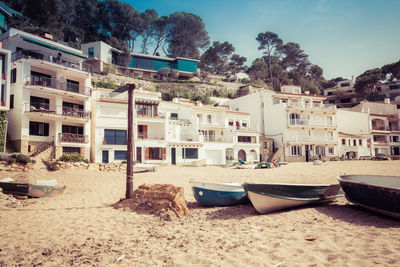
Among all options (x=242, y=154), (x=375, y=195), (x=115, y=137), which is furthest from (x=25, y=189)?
(x=242, y=154)

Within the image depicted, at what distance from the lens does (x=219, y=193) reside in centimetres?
1053

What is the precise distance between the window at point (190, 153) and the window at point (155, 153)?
327 cm

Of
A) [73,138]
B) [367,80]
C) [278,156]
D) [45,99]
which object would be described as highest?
[367,80]

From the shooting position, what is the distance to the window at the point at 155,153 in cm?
3019

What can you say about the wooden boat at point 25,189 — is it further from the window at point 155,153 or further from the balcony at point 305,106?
the balcony at point 305,106

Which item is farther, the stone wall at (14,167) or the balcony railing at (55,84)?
the balcony railing at (55,84)

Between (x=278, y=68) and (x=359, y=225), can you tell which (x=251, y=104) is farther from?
(x=359, y=225)

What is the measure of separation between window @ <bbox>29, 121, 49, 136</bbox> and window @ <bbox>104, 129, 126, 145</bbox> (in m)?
5.71

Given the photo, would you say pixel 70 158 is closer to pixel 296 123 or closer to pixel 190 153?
pixel 190 153

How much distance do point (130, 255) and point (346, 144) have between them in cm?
4948

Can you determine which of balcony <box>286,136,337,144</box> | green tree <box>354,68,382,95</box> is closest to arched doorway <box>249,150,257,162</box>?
balcony <box>286,136,337,144</box>

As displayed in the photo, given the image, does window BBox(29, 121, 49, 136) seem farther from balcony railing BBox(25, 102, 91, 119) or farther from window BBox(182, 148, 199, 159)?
window BBox(182, 148, 199, 159)

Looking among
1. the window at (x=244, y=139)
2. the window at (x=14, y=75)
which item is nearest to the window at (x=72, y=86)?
the window at (x=14, y=75)

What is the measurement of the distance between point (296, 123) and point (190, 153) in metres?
20.3
